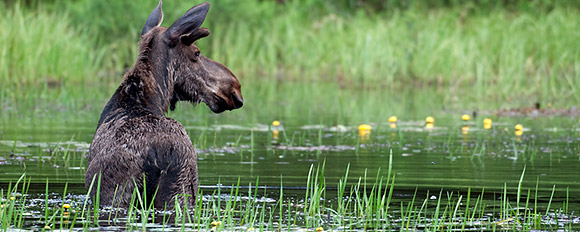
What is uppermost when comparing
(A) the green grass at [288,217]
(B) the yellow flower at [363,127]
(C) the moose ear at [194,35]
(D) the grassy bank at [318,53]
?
(D) the grassy bank at [318,53]

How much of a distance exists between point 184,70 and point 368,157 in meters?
4.05

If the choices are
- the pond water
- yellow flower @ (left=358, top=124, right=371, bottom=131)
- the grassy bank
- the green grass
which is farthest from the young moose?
the grassy bank

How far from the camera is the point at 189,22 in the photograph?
6.92 metres

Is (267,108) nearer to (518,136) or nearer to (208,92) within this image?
(518,136)

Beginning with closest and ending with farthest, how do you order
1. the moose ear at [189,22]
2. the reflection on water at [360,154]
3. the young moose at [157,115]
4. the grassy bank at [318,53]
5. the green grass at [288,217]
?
the green grass at [288,217], the young moose at [157,115], the moose ear at [189,22], the reflection on water at [360,154], the grassy bank at [318,53]

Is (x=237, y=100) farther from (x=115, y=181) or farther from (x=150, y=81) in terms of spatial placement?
(x=115, y=181)

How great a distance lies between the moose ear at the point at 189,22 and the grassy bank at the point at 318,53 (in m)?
8.66

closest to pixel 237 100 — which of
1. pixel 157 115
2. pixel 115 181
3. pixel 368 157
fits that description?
pixel 157 115

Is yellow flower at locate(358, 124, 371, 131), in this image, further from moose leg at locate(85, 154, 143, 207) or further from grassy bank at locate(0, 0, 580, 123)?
moose leg at locate(85, 154, 143, 207)

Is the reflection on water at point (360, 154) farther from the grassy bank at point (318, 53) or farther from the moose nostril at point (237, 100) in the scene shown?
the grassy bank at point (318, 53)

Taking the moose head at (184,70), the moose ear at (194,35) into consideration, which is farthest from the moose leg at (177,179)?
the moose ear at (194,35)

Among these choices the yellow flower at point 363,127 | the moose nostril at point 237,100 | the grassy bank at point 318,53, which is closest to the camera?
the moose nostril at point 237,100

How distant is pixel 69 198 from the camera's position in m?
7.59

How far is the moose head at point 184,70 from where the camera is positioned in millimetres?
7078
